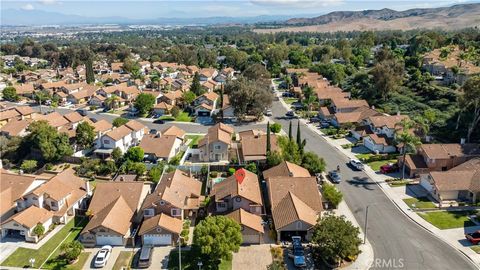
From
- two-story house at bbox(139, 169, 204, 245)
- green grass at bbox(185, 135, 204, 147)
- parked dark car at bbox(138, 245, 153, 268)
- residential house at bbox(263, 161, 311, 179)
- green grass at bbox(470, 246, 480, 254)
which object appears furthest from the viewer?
green grass at bbox(185, 135, 204, 147)

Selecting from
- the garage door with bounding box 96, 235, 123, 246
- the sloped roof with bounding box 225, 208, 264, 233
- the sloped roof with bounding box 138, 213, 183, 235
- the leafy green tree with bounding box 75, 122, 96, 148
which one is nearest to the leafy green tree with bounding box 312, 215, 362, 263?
the sloped roof with bounding box 225, 208, 264, 233

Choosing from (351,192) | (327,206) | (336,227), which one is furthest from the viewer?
(351,192)

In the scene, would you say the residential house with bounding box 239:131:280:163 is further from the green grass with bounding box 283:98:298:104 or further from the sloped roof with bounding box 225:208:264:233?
the green grass with bounding box 283:98:298:104

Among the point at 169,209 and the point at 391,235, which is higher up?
the point at 169,209

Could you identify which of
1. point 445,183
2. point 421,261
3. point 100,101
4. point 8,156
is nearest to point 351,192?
point 445,183

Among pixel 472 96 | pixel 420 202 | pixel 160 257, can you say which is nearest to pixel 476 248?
pixel 420 202

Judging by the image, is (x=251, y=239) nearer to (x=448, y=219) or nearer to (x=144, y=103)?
(x=448, y=219)

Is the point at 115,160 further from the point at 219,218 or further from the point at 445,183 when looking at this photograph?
the point at 445,183
